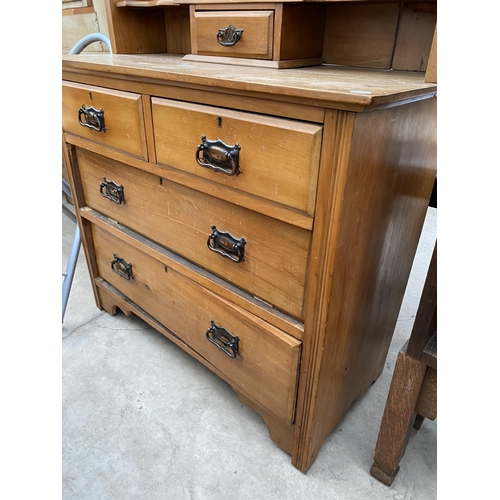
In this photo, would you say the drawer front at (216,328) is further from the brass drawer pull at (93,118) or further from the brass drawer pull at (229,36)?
the brass drawer pull at (229,36)

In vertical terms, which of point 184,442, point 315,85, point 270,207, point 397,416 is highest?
point 315,85

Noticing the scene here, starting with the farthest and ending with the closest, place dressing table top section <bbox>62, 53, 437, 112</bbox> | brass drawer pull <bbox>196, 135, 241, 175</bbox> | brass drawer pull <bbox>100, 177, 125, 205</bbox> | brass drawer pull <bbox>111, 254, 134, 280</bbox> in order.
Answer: brass drawer pull <bbox>111, 254, 134, 280</bbox>
brass drawer pull <bbox>100, 177, 125, 205</bbox>
brass drawer pull <bbox>196, 135, 241, 175</bbox>
dressing table top section <bbox>62, 53, 437, 112</bbox>

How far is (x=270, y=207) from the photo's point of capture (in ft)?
Answer: 2.40

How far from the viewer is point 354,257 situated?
2.50 ft

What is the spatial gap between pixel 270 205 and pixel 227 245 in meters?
0.19

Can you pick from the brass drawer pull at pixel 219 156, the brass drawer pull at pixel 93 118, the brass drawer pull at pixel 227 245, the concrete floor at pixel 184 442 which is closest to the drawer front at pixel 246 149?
the brass drawer pull at pixel 219 156

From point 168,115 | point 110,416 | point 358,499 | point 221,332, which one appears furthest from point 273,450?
point 168,115

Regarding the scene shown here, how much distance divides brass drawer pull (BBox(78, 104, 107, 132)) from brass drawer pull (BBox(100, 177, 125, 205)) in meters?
0.17

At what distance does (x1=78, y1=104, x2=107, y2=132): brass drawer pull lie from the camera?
3.39ft

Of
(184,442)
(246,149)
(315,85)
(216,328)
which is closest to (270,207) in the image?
(246,149)

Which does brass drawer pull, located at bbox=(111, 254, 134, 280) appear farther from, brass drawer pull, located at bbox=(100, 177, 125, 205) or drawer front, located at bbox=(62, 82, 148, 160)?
drawer front, located at bbox=(62, 82, 148, 160)

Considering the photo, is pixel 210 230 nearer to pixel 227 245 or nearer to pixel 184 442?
pixel 227 245

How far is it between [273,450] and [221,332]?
1.20 feet

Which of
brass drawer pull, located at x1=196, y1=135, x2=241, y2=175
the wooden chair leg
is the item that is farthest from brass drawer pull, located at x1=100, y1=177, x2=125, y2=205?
the wooden chair leg
